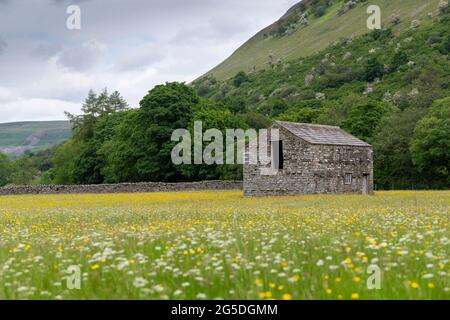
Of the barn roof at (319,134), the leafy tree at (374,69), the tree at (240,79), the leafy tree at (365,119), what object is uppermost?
the tree at (240,79)

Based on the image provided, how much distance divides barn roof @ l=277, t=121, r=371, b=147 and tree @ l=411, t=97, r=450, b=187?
17.6 metres

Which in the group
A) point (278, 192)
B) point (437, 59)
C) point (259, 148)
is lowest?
point (278, 192)

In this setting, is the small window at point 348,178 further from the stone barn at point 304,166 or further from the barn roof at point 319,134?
the barn roof at point 319,134

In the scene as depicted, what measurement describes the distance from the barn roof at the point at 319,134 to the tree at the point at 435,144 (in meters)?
17.6

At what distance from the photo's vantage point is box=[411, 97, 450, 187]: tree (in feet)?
215

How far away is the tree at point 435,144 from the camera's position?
215 feet

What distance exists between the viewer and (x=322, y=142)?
158 ft

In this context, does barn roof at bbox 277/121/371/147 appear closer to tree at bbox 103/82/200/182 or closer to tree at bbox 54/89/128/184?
tree at bbox 103/82/200/182

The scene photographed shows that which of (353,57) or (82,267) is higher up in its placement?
(353,57)

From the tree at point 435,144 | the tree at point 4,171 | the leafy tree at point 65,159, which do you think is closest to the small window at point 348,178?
the tree at point 435,144

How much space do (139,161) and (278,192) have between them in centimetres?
3281
